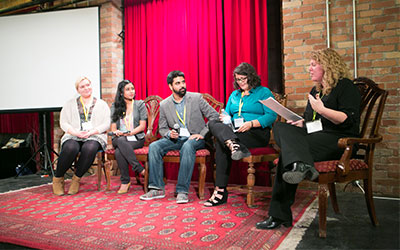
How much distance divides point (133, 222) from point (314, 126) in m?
1.48

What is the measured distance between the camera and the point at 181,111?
10.7 feet

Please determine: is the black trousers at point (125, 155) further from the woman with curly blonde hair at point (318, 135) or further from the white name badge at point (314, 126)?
the white name badge at point (314, 126)

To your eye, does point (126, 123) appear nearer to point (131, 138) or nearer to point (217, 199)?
point (131, 138)

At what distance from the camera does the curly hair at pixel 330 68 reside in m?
2.09

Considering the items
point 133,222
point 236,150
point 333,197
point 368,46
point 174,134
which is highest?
point 368,46

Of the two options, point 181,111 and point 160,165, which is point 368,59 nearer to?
point 181,111

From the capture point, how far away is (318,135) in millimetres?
1999

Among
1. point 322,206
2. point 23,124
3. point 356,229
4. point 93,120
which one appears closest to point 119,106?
point 93,120

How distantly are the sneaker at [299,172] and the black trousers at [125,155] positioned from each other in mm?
1840

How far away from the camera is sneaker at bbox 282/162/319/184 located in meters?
1.76

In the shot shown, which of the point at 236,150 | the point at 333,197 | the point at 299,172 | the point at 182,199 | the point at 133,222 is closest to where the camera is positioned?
the point at 299,172

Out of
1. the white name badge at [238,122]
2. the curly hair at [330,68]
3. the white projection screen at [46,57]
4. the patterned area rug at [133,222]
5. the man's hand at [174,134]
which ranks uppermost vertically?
the white projection screen at [46,57]

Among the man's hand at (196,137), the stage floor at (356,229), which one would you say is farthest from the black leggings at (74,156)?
the stage floor at (356,229)

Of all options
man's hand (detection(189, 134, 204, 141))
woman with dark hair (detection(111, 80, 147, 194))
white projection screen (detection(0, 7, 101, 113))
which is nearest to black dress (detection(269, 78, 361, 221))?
man's hand (detection(189, 134, 204, 141))
